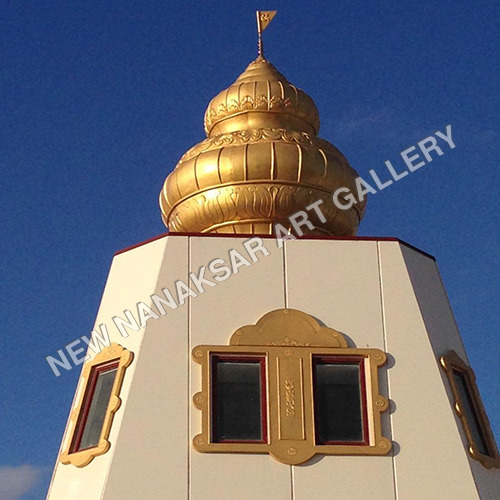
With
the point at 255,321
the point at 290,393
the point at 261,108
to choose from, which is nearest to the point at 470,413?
the point at 290,393

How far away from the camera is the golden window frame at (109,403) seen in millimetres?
14961

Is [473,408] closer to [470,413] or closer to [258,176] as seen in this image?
[470,413]

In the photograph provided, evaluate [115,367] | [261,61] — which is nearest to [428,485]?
[115,367]

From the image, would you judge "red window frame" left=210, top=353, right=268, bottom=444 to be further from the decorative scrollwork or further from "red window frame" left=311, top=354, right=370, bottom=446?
"red window frame" left=311, top=354, right=370, bottom=446

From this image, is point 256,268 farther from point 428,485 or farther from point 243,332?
point 428,485

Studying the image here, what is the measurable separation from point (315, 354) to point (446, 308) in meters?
2.49

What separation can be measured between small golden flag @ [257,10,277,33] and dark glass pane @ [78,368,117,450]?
8049mm

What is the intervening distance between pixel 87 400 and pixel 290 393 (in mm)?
2805

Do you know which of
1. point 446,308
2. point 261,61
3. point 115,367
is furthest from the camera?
point 261,61

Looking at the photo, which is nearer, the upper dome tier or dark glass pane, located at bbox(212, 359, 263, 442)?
dark glass pane, located at bbox(212, 359, 263, 442)

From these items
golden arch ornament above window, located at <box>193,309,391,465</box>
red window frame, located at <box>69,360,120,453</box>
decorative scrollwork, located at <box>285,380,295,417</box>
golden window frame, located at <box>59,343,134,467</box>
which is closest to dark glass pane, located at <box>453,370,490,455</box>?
golden arch ornament above window, located at <box>193,309,391,465</box>

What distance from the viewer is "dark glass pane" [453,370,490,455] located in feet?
51.6

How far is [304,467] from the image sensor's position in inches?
577

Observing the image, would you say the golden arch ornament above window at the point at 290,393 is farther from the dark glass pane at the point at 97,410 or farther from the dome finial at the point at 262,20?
the dome finial at the point at 262,20
